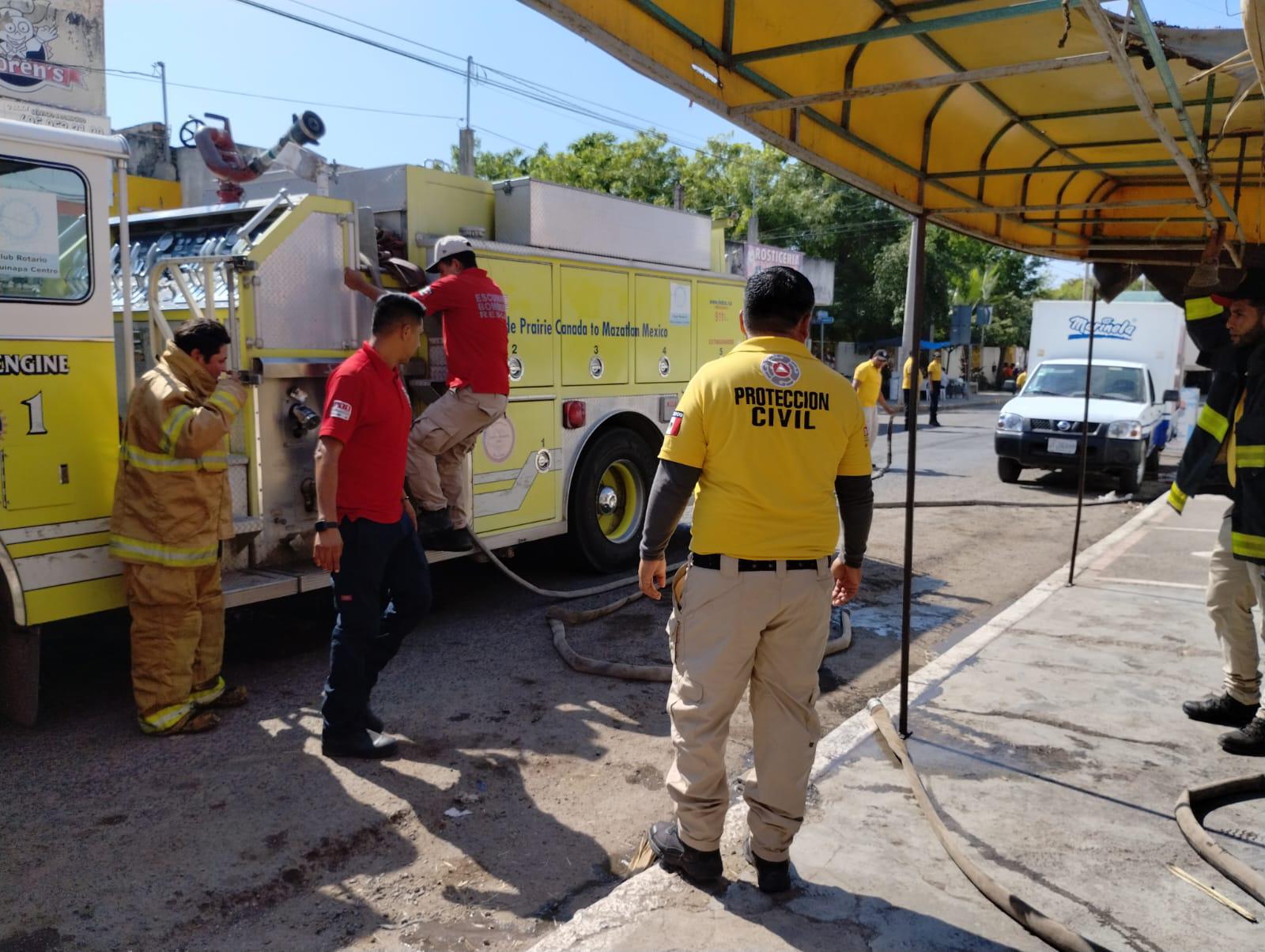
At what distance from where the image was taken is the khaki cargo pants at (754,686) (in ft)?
9.87

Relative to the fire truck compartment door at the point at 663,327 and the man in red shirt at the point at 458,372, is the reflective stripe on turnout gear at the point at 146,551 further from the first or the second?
the fire truck compartment door at the point at 663,327

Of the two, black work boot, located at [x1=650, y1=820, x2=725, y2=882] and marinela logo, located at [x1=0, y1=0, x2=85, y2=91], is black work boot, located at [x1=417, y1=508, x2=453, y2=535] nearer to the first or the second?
marinela logo, located at [x1=0, y1=0, x2=85, y2=91]

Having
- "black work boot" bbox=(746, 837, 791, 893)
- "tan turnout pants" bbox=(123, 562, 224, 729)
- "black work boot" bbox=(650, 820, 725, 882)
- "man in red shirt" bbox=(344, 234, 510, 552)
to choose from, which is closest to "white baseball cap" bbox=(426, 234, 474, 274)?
"man in red shirt" bbox=(344, 234, 510, 552)

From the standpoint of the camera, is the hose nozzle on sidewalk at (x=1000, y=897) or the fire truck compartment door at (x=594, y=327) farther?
the fire truck compartment door at (x=594, y=327)

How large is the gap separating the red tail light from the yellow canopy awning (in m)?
2.78

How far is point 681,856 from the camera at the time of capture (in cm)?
318

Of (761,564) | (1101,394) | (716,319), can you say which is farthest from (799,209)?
(761,564)

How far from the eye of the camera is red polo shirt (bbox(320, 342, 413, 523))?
3.97 m

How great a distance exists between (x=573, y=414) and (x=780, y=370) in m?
4.03

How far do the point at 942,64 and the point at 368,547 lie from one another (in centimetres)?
312

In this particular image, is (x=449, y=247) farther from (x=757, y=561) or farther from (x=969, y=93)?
(x=757, y=561)

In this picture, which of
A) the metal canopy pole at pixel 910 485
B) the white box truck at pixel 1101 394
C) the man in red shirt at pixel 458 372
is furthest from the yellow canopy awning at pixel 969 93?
the white box truck at pixel 1101 394

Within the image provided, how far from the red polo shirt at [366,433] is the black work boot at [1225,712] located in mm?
3826

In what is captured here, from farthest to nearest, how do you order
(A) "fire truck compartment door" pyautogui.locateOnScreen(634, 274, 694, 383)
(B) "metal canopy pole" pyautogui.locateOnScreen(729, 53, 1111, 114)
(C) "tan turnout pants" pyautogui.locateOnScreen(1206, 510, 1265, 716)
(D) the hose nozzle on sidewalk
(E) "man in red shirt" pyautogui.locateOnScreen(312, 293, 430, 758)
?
(A) "fire truck compartment door" pyautogui.locateOnScreen(634, 274, 694, 383) < (C) "tan turnout pants" pyautogui.locateOnScreen(1206, 510, 1265, 716) < (E) "man in red shirt" pyautogui.locateOnScreen(312, 293, 430, 758) < (B) "metal canopy pole" pyautogui.locateOnScreen(729, 53, 1111, 114) < (D) the hose nozzle on sidewalk
